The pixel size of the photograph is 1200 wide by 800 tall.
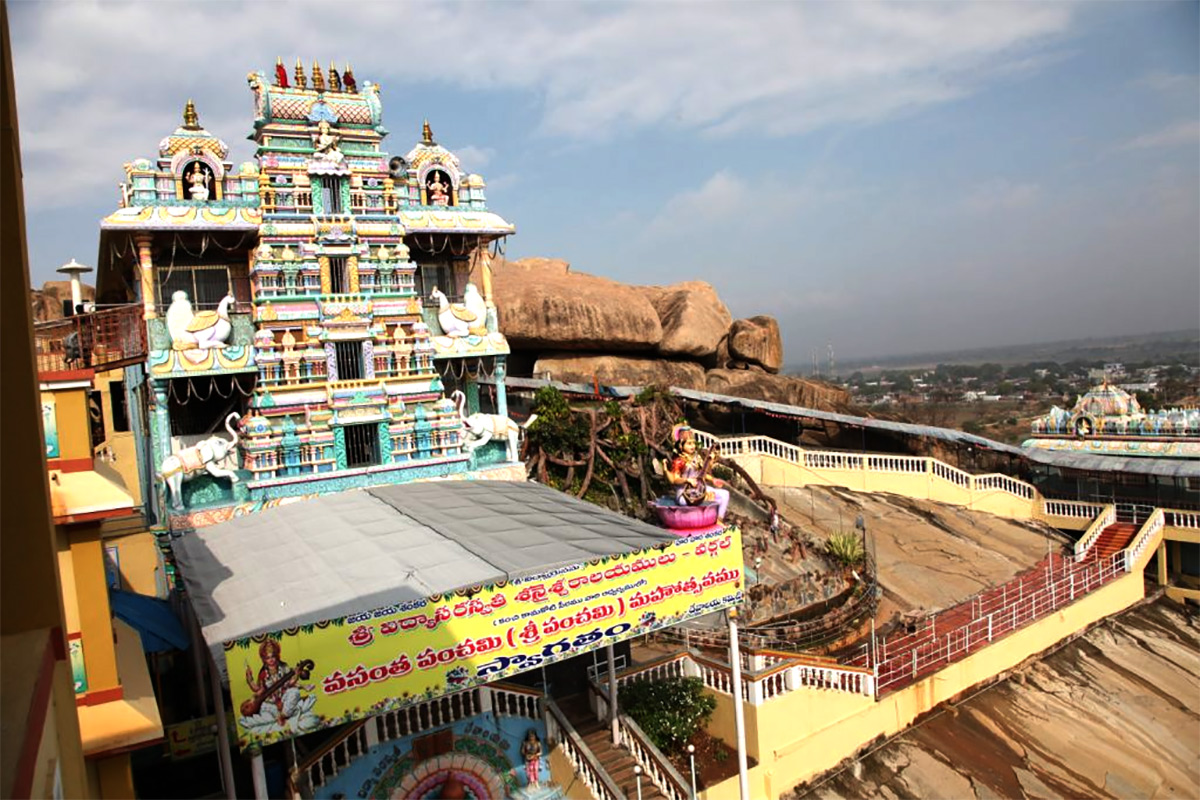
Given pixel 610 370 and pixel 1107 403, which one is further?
pixel 610 370

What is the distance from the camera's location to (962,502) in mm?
25172

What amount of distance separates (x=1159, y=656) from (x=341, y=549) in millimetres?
18091

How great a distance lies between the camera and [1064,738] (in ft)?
50.0

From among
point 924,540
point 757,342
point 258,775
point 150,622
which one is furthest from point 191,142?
point 757,342

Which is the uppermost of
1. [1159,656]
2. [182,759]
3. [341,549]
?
[341,549]

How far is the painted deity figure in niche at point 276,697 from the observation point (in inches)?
323

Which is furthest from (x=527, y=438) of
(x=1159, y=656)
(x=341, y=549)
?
(x=1159, y=656)

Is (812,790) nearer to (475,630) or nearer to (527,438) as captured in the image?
(475,630)

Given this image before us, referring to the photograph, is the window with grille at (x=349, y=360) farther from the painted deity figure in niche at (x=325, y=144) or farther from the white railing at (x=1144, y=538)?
the white railing at (x=1144, y=538)

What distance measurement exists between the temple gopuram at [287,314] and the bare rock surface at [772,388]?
606 inches

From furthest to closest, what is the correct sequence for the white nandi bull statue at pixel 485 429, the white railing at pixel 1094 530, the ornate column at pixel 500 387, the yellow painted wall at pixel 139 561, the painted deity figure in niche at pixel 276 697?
the white railing at pixel 1094 530
the ornate column at pixel 500 387
the white nandi bull statue at pixel 485 429
the yellow painted wall at pixel 139 561
the painted deity figure in niche at pixel 276 697

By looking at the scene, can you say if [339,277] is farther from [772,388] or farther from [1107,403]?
[1107,403]

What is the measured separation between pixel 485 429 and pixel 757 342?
60.5ft

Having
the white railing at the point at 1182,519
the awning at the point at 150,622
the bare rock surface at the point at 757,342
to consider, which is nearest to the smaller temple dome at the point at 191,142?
the awning at the point at 150,622
